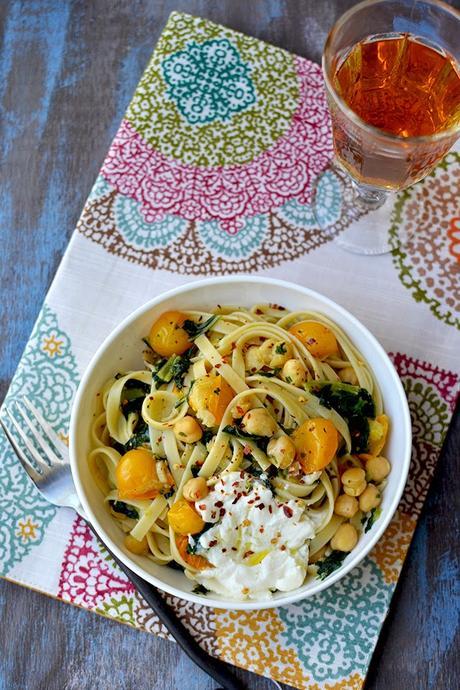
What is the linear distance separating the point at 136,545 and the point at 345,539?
2.29ft

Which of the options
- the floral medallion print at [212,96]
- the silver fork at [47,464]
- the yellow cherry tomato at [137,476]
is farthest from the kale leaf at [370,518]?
the floral medallion print at [212,96]

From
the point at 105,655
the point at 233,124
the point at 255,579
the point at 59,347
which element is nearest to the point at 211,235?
the point at 233,124

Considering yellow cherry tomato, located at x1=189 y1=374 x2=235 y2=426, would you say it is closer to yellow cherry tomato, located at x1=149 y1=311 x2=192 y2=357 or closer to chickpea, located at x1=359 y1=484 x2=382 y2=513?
yellow cherry tomato, located at x1=149 y1=311 x2=192 y2=357

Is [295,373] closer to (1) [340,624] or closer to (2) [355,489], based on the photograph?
(2) [355,489]

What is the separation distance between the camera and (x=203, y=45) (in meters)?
3.38

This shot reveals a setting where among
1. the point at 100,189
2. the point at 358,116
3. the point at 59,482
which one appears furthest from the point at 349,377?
the point at 100,189

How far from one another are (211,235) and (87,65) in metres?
1.06

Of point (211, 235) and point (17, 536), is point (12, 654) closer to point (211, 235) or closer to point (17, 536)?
point (17, 536)

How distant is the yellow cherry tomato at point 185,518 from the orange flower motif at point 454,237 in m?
1.45

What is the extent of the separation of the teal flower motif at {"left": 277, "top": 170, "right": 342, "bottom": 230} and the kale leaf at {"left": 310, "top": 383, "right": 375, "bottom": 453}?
0.75m

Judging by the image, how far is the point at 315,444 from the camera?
2535 millimetres

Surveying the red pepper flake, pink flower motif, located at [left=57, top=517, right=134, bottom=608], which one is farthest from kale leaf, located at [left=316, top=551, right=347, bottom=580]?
pink flower motif, located at [left=57, top=517, right=134, bottom=608]

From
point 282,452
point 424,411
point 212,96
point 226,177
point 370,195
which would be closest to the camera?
point 282,452

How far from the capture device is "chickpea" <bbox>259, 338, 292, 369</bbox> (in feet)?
8.82
